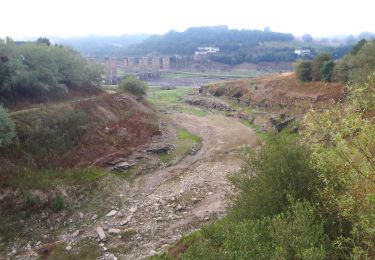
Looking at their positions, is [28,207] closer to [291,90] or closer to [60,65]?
[60,65]

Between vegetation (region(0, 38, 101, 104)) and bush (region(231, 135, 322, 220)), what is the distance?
3521cm

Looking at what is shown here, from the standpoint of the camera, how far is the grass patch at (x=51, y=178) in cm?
3372

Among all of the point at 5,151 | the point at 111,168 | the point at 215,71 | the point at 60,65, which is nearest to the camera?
the point at 5,151

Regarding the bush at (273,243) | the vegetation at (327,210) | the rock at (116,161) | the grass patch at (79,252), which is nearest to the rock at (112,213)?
the grass patch at (79,252)

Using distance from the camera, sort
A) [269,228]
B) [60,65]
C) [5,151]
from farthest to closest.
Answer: [60,65] < [5,151] < [269,228]

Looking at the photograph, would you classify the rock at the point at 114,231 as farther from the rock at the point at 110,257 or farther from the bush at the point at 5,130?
the bush at the point at 5,130

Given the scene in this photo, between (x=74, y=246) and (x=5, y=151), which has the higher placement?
(x=5, y=151)

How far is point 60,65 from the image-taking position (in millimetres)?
56031

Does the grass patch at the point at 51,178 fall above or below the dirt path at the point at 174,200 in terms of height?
above

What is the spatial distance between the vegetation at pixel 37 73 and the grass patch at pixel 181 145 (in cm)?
1769

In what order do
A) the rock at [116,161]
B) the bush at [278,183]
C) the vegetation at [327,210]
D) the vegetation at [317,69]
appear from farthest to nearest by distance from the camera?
1. the vegetation at [317,69]
2. the rock at [116,161]
3. the bush at [278,183]
4. the vegetation at [327,210]

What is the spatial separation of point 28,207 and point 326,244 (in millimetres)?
25791

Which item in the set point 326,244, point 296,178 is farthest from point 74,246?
point 326,244

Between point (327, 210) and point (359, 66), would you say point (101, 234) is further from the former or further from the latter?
point (359, 66)
